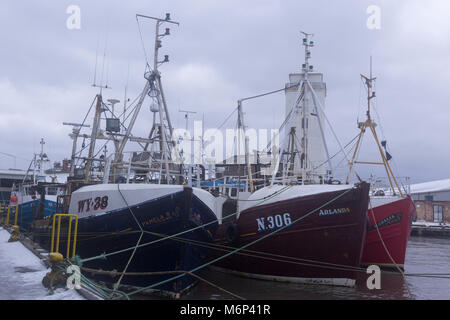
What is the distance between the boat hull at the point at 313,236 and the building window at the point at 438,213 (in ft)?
116

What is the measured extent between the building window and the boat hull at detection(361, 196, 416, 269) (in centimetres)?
3058

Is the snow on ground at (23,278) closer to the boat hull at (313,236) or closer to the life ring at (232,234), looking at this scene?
the boat hull at (313,236)

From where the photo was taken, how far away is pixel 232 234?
15109 millimetres

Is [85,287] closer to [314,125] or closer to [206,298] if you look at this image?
[206,298]

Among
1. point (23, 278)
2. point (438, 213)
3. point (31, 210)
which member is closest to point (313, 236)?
point (23, 278)

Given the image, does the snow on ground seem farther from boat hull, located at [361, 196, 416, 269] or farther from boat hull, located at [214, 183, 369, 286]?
boat hull, located at [361, 196, 416, 269]

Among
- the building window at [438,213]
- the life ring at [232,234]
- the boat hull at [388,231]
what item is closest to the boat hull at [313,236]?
the life ring at [232,234]

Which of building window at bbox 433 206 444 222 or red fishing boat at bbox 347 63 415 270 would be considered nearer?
red fishing boat at bbox 347 63 415 270

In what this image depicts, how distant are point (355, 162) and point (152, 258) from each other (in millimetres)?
11490

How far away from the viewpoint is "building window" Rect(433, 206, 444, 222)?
43.5 m

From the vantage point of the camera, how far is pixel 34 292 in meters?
8.24

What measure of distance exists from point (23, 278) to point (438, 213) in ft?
144

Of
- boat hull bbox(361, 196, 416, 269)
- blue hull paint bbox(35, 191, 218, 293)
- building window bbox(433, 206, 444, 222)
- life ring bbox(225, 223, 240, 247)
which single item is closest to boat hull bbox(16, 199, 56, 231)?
blue hull paint bbox(35, 191, 218, 293)
